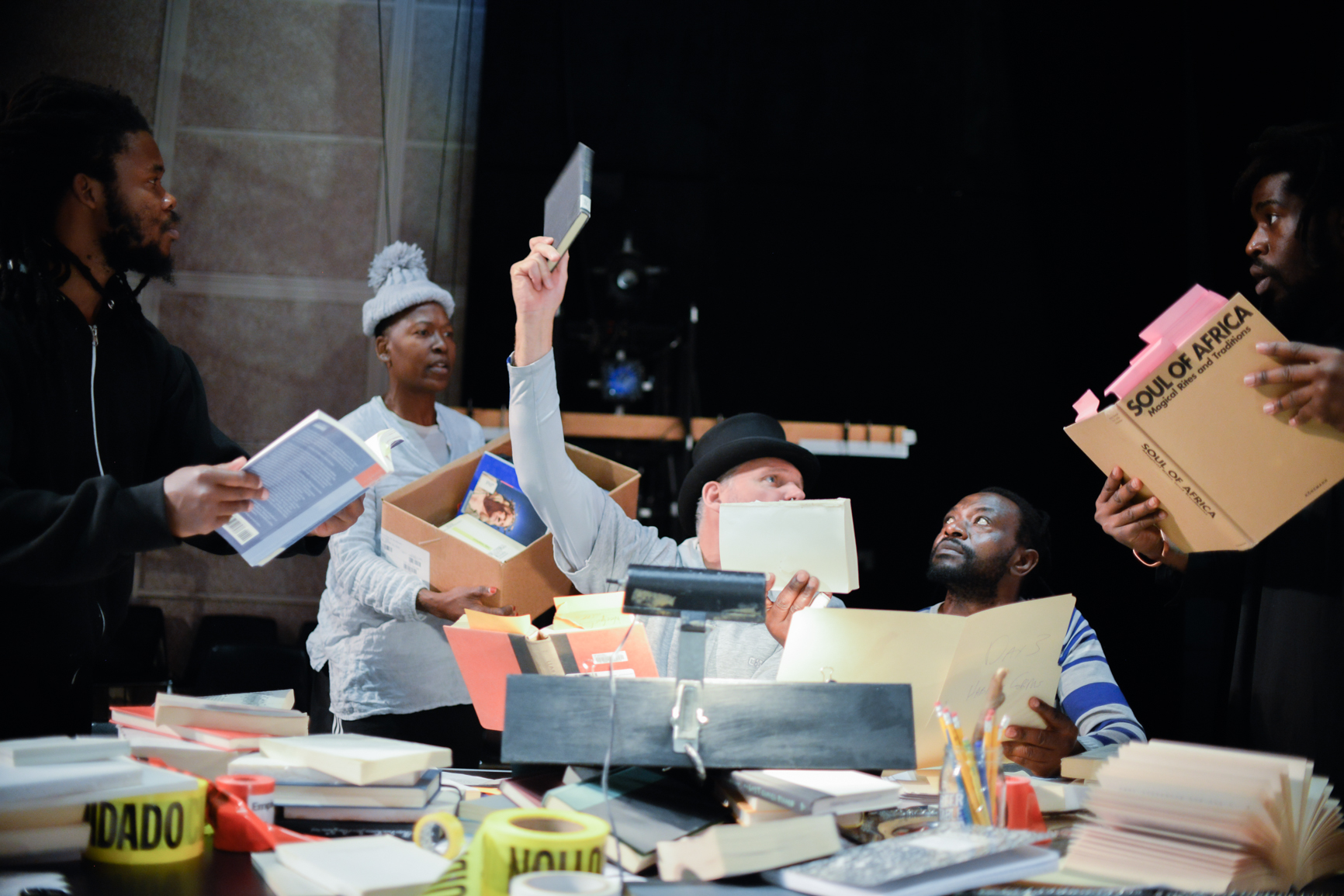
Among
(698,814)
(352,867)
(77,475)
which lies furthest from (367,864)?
(77,475)

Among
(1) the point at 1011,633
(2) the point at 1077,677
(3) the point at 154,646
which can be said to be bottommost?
(3) the point at 154,646

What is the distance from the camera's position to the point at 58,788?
2.94ft

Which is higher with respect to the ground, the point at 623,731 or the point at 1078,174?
the point at 1078,174

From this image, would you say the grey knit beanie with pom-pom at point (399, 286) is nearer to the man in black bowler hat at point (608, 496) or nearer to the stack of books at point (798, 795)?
the man in black bowler hat at point (608, 496)

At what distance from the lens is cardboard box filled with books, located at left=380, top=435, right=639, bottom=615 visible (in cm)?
226

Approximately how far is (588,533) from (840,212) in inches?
107

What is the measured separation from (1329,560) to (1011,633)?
0.63 metres

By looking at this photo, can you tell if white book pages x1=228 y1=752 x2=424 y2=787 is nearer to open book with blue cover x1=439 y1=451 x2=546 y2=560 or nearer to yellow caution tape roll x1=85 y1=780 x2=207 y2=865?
yellow caution tape roll x1=85 y1=780 x2=207 y2=865

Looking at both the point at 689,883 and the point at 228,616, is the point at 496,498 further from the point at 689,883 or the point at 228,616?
the point at 228,616

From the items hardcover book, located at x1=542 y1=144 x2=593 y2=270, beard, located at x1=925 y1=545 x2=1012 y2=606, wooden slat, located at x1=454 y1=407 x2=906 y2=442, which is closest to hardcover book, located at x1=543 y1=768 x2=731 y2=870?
hardcover book, located at x1=542 y1=144 x2=593 y2=270

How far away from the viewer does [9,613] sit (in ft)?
4.70

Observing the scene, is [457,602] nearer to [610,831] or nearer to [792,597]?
[792,597]

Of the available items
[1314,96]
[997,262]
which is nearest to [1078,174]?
[997,262]

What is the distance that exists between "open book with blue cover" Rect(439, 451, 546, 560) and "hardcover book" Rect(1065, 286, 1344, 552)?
1304 millimetres
